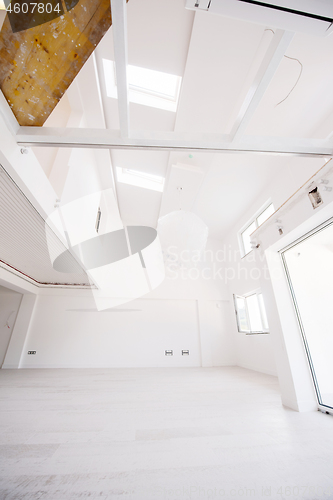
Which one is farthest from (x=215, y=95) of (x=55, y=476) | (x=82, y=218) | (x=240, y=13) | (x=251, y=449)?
(x=55, y=476)

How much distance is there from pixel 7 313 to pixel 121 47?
6.63 m

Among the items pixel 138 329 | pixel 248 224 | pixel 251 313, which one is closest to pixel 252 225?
pixel 248 224

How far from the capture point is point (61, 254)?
3.46 metres

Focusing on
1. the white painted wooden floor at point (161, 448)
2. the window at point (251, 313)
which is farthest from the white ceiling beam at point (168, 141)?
the window at point (251, 313)

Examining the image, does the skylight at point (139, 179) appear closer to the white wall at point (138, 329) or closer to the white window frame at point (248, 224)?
the white window frame at point (248, 224)

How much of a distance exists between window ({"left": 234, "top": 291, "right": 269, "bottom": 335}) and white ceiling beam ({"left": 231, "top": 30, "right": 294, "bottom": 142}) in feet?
15.1

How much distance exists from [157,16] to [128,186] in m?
3.61

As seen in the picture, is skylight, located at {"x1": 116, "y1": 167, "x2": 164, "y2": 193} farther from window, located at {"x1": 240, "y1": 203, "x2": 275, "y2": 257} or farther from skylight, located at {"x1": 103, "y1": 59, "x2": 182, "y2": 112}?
window, located at {"x1": 240, "y1": 203, "x2": 275, "y2": 257}

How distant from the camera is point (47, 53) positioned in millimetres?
1168

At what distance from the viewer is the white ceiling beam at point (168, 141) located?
1.33 m

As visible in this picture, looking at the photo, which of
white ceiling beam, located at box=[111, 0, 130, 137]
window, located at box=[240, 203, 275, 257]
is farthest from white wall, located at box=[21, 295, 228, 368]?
white ceiling beam, located at box=[111, 0, 130, 137]

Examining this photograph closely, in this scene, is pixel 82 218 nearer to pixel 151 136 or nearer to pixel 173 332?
pixel 151 136

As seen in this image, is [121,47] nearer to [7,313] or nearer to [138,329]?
[138,329]

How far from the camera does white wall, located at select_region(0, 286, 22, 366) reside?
17.0 ft
